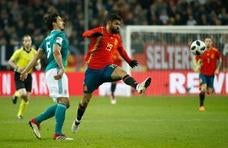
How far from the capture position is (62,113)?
50.0 ft

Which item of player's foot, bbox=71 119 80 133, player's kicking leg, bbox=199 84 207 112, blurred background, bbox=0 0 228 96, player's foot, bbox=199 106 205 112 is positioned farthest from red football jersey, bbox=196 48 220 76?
player's foot, bbox=71 119 80 133

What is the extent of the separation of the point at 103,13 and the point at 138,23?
78.0 inches

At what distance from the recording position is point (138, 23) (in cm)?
3697

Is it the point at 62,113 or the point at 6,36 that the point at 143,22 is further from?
the point at 62,113

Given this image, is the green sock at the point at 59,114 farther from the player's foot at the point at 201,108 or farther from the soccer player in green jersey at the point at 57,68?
the player's foot at the point at 201,108

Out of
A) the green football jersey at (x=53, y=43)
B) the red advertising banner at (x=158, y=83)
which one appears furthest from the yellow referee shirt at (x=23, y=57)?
the red advertising banner at (x=158, y=83)

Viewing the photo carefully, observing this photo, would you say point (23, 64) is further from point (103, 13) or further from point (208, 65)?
point (103, 13)

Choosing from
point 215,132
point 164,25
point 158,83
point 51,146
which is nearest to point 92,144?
Result: point 51,146

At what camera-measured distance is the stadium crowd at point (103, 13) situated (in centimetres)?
3547

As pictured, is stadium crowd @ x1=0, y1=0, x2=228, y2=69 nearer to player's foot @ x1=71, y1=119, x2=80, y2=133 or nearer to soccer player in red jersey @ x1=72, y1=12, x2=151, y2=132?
player's foot @ x1=71, y1=119, x2=80, y2=133

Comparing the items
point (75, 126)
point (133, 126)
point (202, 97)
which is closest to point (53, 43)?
point (75, 126)

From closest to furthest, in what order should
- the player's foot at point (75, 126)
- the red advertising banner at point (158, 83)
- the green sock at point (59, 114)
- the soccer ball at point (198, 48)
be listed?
the green sock at point (59, 114) < the player's foot at point (75, 126) < the soccer ball at point (198, 48) < the red advertising banner at point (158, 83)

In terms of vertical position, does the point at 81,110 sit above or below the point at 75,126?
above

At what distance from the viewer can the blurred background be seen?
34.1 meters
